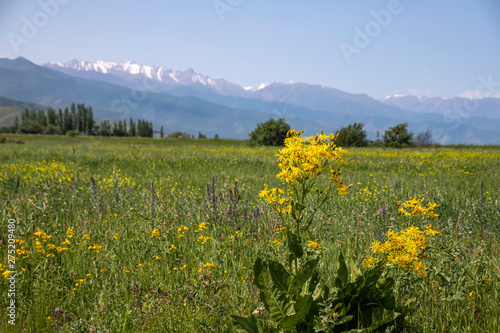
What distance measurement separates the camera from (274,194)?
2473 mm

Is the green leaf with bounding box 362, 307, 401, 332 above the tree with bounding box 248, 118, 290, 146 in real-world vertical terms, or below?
below

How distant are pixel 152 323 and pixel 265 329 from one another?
114 cm

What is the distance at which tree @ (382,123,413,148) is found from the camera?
45.4 meters

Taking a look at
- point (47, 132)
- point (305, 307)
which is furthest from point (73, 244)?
point (47, 132)

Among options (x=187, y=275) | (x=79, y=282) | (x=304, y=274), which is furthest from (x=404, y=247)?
(x=79, y=282)

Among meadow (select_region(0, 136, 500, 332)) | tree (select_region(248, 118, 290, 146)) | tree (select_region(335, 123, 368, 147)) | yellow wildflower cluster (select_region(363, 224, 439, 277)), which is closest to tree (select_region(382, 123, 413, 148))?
tree (select_region(335, 123, 368, 147))

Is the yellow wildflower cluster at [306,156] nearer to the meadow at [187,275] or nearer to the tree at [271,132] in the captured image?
the meadow at [187,275]

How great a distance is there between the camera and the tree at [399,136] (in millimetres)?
45362

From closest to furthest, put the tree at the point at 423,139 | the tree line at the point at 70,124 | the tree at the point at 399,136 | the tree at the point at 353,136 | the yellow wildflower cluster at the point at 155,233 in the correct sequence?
the yellow wildflower cluster at the point at 155,233, the tree at the point at 399,136, the tree at the point at 353,136, the tree at the point at 423,139, the tree line at the point at 70,124

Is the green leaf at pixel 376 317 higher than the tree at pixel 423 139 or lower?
lower

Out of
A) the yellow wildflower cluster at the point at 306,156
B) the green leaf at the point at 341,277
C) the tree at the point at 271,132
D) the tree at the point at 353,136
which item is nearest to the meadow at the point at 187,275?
the yellow wildflower cluster at the point at 306,156

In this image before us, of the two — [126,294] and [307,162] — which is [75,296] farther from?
[307,162]

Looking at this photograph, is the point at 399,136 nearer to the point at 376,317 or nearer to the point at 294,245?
the point at 376,317

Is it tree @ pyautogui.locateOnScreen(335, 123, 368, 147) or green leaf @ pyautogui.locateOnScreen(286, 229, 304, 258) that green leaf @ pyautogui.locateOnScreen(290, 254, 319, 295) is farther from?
tree @ pyautogui.locateOnScreen(335, 123, 368, 147)
